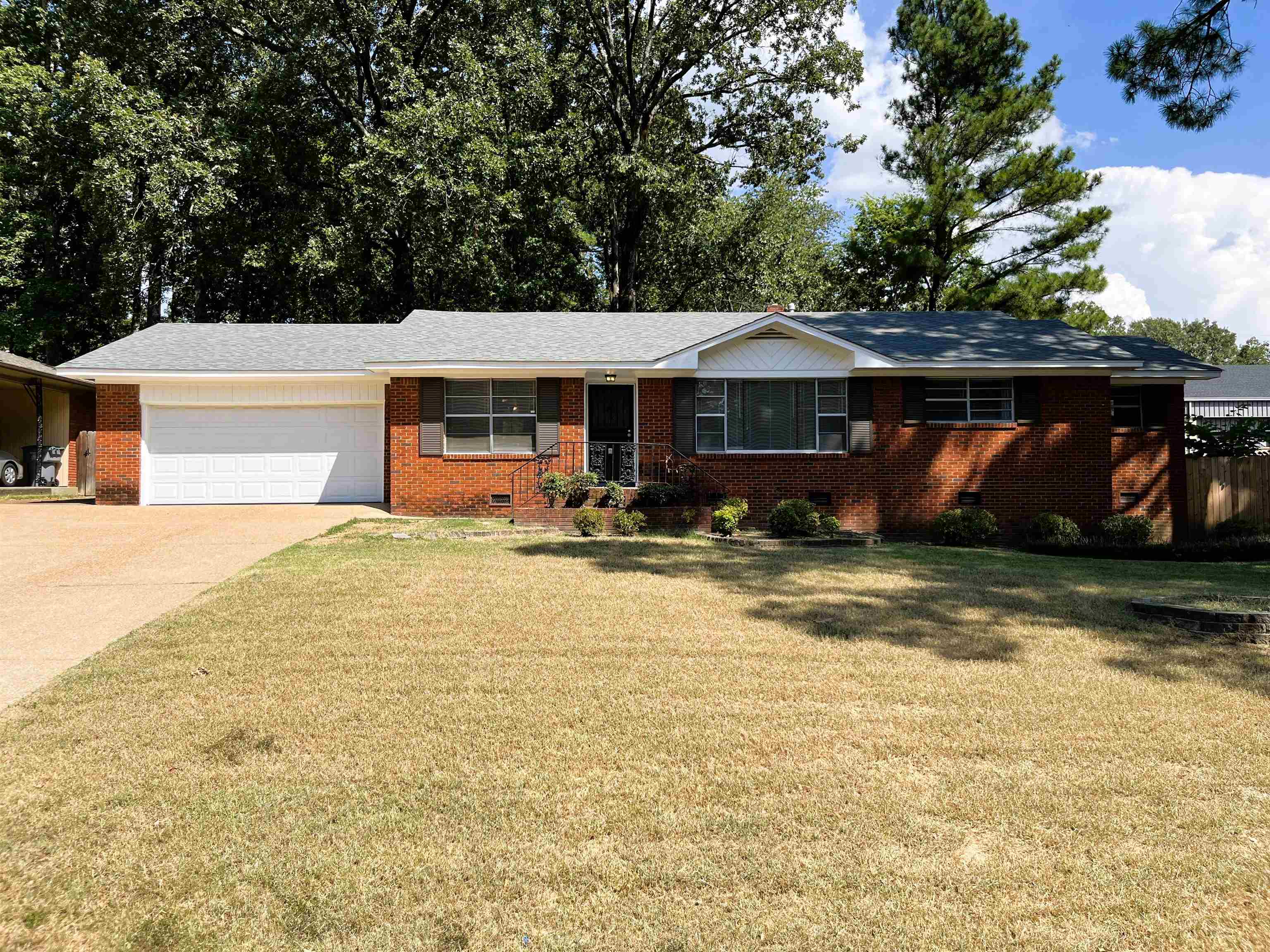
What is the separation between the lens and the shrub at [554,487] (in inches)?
540

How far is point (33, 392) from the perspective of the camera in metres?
21.3

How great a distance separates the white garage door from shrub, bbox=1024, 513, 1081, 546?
13.1 metres

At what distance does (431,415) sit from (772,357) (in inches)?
262

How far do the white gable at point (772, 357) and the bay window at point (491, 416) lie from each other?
3.52m

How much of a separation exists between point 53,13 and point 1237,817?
33.8m

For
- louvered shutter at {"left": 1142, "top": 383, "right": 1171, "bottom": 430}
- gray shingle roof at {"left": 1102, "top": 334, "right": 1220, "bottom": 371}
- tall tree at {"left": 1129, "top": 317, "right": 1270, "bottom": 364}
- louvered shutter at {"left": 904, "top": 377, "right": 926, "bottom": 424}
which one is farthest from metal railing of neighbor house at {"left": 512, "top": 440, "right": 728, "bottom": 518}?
tall tree at {"left": 1129, "top": 317, "right": 1270, "bottom": 364}

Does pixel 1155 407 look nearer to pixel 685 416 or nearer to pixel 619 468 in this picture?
pixel 685 416

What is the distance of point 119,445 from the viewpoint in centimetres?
1617

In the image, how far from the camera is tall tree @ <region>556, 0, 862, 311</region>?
23969 mm

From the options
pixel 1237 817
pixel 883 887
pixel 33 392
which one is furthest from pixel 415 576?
pixel 33 392

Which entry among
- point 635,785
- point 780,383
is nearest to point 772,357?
point 780,383

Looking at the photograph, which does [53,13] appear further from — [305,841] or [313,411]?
[305,841]

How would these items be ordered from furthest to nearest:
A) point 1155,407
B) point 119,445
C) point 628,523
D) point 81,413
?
point 81,413
point 119,445
point 1155,407
point 628,523

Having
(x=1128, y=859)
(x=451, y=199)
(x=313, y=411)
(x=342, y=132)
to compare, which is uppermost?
(x=342, y=132)
